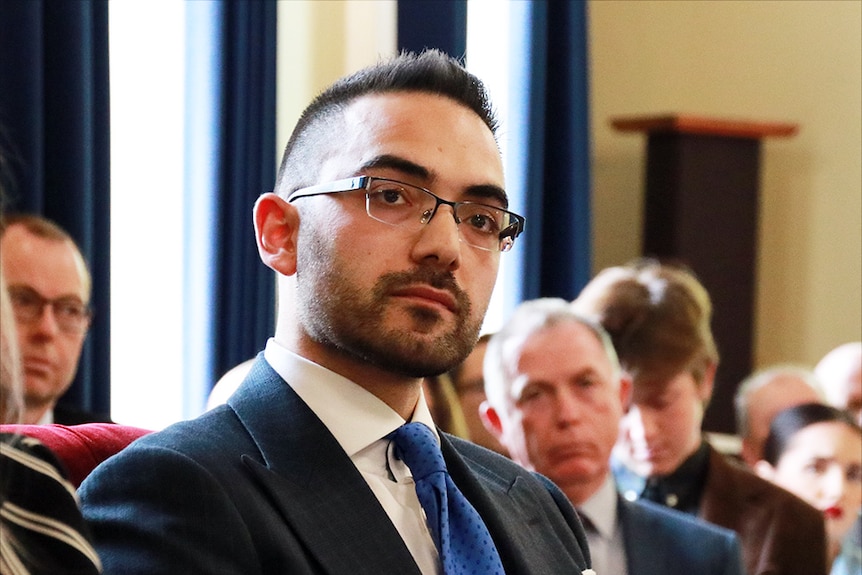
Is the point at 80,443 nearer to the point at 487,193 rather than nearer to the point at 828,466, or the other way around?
→ the point at 487,193

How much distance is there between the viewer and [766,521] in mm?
2891

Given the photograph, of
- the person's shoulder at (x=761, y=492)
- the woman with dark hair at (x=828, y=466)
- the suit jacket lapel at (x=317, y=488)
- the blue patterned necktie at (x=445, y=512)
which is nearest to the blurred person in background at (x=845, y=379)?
the woman with dark hair at (x=828, y=466)

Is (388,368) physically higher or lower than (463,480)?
higher

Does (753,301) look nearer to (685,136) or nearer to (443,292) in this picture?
(685,136)

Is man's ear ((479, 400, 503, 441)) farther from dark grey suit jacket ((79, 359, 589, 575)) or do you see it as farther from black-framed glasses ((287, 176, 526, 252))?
black-framed glasses ((287, 176, 526, 252))

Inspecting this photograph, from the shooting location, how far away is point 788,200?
5.91 metres

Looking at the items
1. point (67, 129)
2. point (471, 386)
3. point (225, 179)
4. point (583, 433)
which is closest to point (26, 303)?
point (67, 129)

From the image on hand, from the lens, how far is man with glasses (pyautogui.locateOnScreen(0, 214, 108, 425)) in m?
2.90

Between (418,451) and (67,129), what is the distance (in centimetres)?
182

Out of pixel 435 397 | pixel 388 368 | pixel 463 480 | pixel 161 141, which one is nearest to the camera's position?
pixel 388 368

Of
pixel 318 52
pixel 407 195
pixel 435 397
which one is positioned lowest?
pixel 435 397

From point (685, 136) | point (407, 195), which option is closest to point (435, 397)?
point (407, 195)

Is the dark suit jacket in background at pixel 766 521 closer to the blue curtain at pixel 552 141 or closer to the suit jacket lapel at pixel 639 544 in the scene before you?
the suit jacket lapel at pixel 639 544

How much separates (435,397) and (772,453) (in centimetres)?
102
